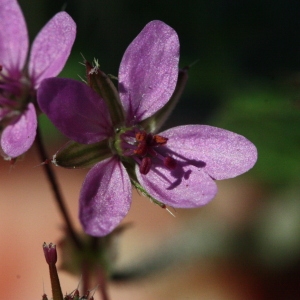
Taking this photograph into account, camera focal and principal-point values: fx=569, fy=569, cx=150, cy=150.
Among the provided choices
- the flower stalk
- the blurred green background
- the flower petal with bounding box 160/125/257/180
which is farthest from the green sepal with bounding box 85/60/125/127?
the blurred green background

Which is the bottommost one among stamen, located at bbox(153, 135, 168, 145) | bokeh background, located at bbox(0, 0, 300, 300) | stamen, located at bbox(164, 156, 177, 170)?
bokeh background, located at bbox(0, 0, 300, 300)

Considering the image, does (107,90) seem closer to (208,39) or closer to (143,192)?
(143,192)

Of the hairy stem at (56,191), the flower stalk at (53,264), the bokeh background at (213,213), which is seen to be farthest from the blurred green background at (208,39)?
the flower stalk at (53,264)

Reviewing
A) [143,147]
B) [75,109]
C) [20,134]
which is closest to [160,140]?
[143,147]

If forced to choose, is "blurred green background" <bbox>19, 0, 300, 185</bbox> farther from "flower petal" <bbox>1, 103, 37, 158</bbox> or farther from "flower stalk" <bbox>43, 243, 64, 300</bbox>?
"flower stalk" <bbox>43, 243, 64, 300</bbox>

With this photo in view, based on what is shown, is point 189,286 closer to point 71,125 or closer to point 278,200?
point 278,200

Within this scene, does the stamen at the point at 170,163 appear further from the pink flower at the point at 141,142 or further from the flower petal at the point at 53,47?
the flower petal at the point at 53,47
